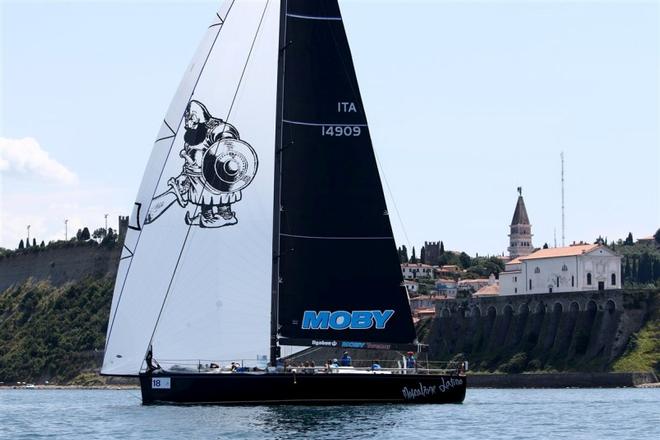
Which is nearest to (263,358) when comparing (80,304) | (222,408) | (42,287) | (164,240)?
(222,408)

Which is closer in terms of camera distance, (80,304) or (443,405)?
(443,405)

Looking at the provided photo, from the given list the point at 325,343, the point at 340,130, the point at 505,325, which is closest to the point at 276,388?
the point at 325,343

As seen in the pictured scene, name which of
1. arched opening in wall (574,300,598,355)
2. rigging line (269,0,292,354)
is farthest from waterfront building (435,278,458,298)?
rigging line (269,0,292,354)

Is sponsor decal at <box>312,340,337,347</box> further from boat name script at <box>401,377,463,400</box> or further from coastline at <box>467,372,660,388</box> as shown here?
coastline at <box>467,372,660,388</box>

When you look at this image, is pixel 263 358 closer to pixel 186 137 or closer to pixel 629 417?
pixel 186 137

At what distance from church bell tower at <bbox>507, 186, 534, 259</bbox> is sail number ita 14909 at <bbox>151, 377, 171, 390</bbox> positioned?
12034 cm

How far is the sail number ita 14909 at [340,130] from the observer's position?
3997 cm

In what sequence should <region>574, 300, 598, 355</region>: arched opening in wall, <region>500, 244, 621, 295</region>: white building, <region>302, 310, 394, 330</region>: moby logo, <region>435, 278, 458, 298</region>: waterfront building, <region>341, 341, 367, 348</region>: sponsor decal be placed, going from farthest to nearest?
<region>435, 278, 458, 298</region>: waterfront building, <region>500, 244, 621, 295</region>: white building, <region>574, 300, 598, 355</region>: arched opening in wall, <region>341, 341, 367, 348</region>: sponsor decal, <region>302, 310, 394, 330</region>: moby logo

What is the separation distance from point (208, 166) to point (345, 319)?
5.82 meters

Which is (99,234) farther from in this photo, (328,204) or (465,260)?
(328,204)

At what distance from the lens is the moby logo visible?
129ft

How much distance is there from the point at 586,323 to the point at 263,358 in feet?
225

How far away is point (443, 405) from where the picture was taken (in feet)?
136

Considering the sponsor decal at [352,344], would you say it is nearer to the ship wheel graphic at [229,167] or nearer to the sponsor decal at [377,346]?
the sponsor decal at [377,346]
